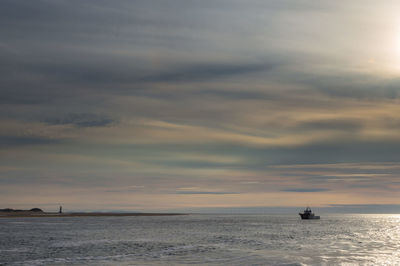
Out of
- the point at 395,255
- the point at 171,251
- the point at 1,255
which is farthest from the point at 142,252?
the point at 395,255

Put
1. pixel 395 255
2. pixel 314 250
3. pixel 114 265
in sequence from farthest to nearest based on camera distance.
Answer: pixel 314 250 → pixel 395 255 → pixel 114 265

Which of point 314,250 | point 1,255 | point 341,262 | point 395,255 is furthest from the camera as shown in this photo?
point 314,250

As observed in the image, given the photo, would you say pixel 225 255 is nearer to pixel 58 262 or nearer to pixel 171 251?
pixel 171 251

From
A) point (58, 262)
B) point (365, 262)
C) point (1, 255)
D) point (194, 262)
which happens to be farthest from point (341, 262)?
point (1, 255)

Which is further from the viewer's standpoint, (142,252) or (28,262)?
(142,252)

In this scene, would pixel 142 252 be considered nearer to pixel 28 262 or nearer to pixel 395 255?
Answer: pixel 28 262

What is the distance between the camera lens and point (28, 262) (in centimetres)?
5166

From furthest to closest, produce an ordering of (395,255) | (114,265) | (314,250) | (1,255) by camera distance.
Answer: (314,250)
(395,255)
(1,255)
(114,265)

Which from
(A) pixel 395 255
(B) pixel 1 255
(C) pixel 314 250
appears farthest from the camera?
(C) pixel 314 250

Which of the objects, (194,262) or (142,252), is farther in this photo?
(142,252)

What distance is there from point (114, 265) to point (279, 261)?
19602mm

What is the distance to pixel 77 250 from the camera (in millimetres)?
65625

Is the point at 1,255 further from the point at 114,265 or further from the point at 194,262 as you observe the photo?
the point at 194,262

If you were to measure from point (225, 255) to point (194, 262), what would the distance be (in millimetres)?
9148
